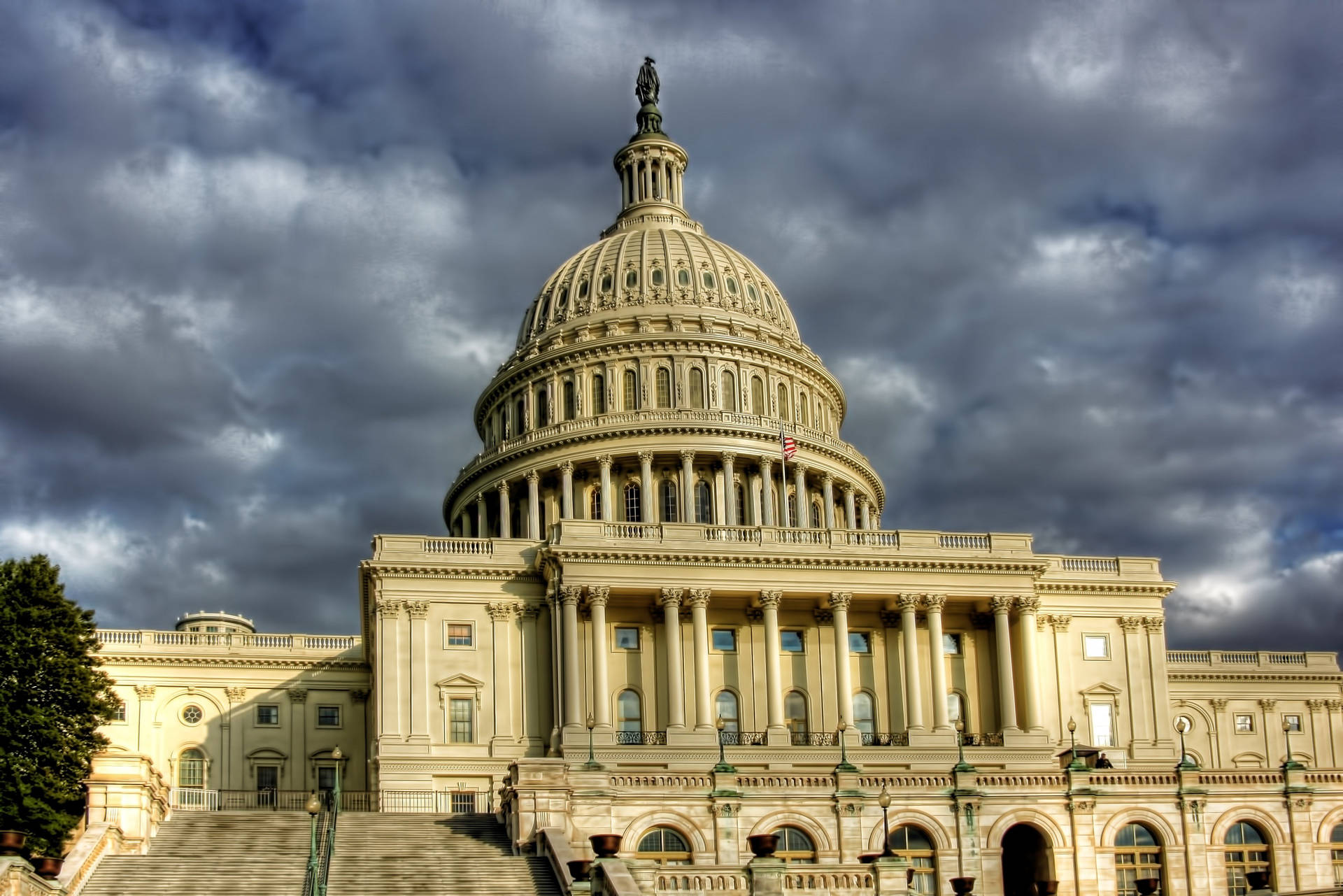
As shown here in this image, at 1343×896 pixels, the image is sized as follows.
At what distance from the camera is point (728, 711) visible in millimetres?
80875

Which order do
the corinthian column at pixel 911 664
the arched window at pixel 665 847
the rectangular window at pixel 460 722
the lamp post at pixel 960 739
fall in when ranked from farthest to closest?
the corinthian column at pixel 911 664 → the rectangular window at pixel 460 722 → the lamp post at pixel 960 739 → the arched window at pixel 665 847


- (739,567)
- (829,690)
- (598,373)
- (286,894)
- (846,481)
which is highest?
(598,373)

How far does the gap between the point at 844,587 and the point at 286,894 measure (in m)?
40.4

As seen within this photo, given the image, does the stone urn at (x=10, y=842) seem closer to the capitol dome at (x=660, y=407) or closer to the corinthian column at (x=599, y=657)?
the corinthian column at (x=599, y=657)

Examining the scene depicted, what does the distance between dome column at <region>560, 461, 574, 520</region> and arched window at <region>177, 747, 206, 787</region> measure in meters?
23.9

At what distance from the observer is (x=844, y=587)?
265 feet

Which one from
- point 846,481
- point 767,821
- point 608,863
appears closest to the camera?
point 608,863

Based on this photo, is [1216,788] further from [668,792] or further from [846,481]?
[846,481]

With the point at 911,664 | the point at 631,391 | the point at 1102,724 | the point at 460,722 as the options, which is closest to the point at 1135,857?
the point at 911,664

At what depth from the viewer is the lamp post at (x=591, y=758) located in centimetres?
5225

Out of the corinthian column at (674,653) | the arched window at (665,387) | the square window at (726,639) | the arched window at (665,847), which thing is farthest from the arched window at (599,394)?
the arched window at (665,847)

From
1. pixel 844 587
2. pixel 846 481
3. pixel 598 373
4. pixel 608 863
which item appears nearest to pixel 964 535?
pixel 844 587

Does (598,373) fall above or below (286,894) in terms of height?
above

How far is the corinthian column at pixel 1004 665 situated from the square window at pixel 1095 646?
5.48 m
